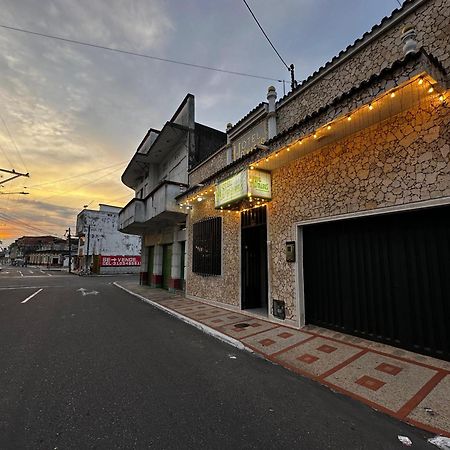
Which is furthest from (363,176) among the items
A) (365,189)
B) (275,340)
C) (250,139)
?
(250,139)

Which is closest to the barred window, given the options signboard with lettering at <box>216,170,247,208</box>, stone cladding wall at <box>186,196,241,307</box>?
stone cladding wall at <box>186,196,241,307</box>

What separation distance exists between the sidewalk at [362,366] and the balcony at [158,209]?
21.8 ft

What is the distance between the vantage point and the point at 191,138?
13.1 m

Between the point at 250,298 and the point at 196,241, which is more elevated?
the point at 196,241

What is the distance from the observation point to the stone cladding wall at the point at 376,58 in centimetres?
423

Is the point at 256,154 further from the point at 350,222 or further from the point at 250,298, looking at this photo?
the point at 250,298

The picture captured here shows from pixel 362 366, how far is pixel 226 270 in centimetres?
573

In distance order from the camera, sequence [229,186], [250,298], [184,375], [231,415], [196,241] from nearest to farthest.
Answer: [231,415], [184,375], [229,186], [250,298], [196,241]

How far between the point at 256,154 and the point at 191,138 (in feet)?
23.5

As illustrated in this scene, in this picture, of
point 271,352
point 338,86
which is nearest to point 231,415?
point 271,352

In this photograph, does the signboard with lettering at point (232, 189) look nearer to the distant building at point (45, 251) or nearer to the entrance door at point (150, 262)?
the entrance door at point (150, 262)

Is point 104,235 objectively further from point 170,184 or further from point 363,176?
point 363,176

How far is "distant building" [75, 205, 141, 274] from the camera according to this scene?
3575cm

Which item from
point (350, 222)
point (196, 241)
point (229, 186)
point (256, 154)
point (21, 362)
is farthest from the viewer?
point (196, 241)
